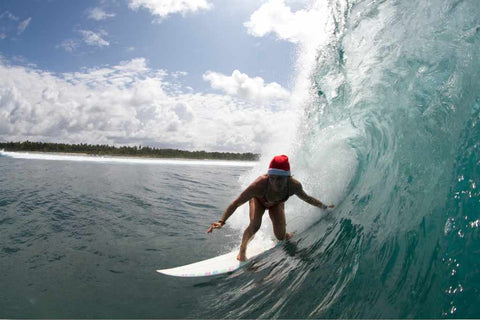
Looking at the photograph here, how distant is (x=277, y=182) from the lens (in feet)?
14.2

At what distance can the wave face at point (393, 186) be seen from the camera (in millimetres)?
2875

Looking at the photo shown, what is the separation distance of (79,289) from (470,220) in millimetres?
4689

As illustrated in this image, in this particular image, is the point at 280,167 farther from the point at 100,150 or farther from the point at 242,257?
the point at 100,150

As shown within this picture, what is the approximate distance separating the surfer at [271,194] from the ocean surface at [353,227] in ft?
2.02

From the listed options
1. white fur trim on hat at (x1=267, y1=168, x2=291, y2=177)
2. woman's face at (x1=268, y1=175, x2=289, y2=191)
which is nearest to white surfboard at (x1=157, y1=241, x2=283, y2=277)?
woman's face at (x1=268, y1=175, x2=289, y2=191)

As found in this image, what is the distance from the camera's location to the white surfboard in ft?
14.4

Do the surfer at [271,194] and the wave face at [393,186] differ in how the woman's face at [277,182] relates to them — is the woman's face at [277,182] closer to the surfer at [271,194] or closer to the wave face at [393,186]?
the surfer at [271,194]

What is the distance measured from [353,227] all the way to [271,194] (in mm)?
1371

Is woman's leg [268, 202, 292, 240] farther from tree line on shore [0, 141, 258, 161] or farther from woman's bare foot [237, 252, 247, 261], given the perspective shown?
tree line on shore [0, 141, 258, 161]

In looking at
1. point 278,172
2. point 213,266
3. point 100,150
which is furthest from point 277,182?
point 100,150

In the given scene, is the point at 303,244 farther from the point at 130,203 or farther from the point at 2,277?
the point at 130,203

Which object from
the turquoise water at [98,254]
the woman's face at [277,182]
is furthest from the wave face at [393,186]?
the woman's face at [277,182]

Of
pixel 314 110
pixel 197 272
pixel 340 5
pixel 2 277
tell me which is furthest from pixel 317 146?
pixel 2 277

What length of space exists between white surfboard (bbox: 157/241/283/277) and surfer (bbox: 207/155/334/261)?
178 millimetres
